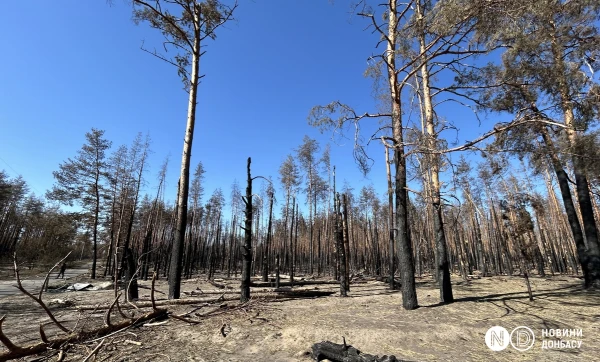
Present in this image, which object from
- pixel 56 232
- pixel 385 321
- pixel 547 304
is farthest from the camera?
pixel 56 232

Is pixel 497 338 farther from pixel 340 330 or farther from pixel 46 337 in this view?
pixel 46 337

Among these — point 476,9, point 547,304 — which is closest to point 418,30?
point 476,9

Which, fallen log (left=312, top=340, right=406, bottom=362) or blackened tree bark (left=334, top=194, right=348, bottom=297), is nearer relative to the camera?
fallen log (left=312, top=340, right=406, bottom=362)

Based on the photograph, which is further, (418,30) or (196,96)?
(196,96)

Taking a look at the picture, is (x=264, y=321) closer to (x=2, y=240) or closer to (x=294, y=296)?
(x=294, y=296)

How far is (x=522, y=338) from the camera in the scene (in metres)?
4.95

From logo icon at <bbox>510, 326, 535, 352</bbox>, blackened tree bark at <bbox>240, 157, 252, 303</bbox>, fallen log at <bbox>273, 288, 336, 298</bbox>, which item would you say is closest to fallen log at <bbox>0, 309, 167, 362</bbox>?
blackened tree bark at <bbox>240, 157, 252, 303</bbox>

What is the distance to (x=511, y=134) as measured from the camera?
6723 millimetres

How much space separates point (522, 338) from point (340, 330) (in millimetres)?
3285

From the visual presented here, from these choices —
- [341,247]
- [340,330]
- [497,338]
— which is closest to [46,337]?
[340,330]

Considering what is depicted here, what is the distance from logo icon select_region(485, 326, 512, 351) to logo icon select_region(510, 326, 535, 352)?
0.08 m

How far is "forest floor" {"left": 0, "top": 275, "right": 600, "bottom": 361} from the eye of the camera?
4484 mm

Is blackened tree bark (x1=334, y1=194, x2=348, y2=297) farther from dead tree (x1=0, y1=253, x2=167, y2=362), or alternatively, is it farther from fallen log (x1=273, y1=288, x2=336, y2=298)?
dead tree (x1=0, y1=253, x2=167, y2=362)

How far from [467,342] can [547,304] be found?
4.18 meters
